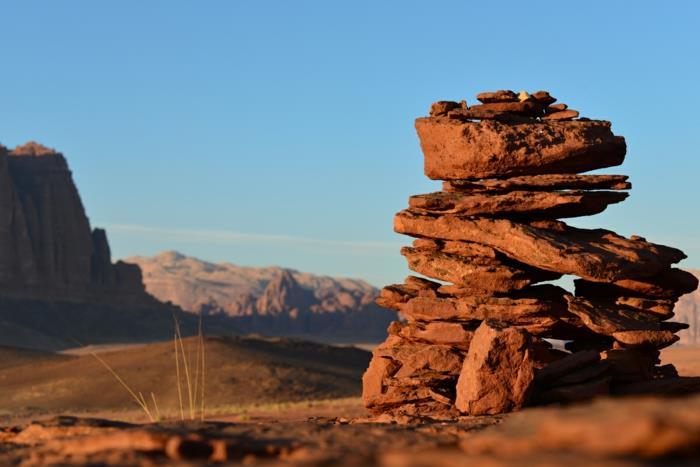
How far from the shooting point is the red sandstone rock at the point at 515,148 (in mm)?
19938

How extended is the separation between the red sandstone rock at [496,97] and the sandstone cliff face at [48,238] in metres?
92.9

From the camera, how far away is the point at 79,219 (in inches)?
4830

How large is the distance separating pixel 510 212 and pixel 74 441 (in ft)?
42.5

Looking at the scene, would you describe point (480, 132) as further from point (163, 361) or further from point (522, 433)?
point (163, 361)

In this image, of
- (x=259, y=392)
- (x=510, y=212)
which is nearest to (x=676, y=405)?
(x=510, y=212)

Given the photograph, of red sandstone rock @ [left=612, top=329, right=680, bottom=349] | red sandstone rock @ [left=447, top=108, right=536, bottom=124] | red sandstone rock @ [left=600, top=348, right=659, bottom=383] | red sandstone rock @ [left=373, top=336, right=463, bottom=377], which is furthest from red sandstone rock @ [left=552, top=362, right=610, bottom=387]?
red sandstone rock @ [left=447, top=108, right=536, bottom=124]

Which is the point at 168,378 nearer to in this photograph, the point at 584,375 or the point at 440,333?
the point at 440,333

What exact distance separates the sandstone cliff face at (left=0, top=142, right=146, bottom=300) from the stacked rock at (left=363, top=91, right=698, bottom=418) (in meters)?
93.5

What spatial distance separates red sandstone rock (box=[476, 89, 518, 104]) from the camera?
21.5m

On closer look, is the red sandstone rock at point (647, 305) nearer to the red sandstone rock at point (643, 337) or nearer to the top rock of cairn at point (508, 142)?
the red sandstone rock at point (643, 337)

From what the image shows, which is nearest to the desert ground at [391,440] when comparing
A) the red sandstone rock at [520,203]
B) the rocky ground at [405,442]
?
the rocky ground at [405,442]

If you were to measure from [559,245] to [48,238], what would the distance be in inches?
4136

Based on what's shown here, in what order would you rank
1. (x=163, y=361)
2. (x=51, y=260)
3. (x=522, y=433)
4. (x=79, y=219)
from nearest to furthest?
(x=522, y=433) → (x=163, y=361) → (x=51, y=260) → (x=79, y=219)

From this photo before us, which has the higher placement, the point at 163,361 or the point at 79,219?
the point at 79,219
